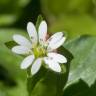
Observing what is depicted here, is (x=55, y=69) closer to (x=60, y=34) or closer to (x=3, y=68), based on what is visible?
(x=60, y=34)

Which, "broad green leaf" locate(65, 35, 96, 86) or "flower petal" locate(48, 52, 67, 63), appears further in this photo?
"broad green leaf" locate(65, 35, 96, 86)

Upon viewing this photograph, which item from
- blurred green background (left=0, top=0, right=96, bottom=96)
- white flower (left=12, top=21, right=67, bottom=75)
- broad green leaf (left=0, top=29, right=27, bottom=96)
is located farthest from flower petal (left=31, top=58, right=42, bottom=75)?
broad green leaf (left=0, top=29, right=27, bottom=96)

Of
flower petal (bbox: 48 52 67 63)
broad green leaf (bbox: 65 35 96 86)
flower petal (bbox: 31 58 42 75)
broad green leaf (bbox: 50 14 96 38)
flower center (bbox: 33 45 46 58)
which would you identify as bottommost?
broad green leaf (bbox: 50 14 96 38)

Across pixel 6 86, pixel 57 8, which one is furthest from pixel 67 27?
pixel 6 86

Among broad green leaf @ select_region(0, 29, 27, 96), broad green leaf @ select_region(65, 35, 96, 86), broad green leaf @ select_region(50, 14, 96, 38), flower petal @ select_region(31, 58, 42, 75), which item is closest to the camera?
flower petal @ select_region(31, 58, 42, 75)

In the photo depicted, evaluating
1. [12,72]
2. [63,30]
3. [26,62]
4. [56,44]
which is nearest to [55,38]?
[56,44]

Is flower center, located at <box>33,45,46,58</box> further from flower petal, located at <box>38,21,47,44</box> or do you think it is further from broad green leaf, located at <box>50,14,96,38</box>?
broad green leaf, located at <box>50,14,96,38</box>

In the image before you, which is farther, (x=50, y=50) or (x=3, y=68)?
(x=3, y=68)

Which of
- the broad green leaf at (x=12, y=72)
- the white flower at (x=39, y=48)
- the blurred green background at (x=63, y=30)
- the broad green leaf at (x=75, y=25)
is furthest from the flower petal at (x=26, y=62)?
the broad green leaf at (x=75, y=25)

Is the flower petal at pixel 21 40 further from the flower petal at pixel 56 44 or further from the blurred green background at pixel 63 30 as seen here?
the blurred green background at pixel 63 30
